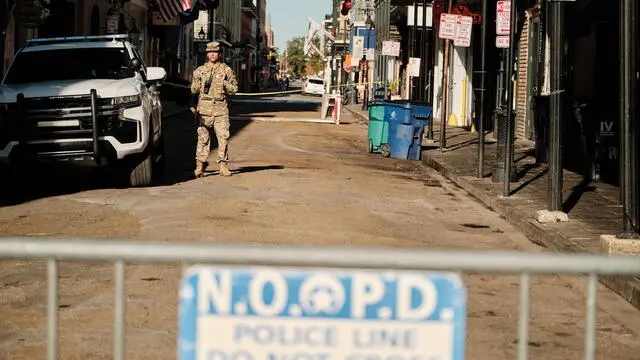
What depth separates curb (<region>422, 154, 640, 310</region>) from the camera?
832 centimetres

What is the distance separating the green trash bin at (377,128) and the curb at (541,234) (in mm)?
5225

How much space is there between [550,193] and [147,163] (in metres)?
5.54

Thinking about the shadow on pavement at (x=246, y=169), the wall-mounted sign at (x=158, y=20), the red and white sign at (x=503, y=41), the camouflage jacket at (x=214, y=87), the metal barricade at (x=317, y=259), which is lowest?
the shadow on pavement at (x=246, y=169)

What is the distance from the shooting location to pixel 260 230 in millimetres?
11055

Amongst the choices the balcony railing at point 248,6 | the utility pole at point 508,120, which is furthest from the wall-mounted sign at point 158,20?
the balcony railing at point 248,6

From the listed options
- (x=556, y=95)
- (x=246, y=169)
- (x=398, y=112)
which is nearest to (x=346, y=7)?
(x=398, y=112)

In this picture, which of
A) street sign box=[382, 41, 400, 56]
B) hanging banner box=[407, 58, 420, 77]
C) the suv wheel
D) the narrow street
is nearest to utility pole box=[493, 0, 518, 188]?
the narrow street

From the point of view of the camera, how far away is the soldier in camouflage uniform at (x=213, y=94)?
642 inches

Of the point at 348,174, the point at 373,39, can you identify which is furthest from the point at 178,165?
the point at 373,39

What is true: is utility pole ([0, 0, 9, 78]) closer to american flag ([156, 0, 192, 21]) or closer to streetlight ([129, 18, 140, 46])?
streetlight ([129, 18, 140, 46])

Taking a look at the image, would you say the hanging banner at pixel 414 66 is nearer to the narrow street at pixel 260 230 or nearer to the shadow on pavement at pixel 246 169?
the narrow street at pixel 260 230

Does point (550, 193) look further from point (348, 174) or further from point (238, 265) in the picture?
point (238, 265)

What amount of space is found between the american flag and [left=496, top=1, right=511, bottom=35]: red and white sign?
126 feet

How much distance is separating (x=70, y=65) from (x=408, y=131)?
8651mm
